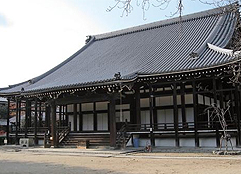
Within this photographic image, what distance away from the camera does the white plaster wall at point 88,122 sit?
23.1 metres

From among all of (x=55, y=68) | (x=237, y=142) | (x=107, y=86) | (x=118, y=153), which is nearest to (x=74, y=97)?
(x=107, y=86)

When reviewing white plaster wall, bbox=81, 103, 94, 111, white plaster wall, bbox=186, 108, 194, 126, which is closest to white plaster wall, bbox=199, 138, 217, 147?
white plaster wall, bbox=186, 108, 194, 126

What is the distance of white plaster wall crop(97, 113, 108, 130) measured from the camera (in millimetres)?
22609

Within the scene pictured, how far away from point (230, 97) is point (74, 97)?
10686mm

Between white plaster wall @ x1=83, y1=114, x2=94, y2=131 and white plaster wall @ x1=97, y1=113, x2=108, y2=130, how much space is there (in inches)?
22.0

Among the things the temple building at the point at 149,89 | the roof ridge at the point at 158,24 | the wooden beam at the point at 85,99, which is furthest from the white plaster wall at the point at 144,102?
the roof ridge at the point at 158,24

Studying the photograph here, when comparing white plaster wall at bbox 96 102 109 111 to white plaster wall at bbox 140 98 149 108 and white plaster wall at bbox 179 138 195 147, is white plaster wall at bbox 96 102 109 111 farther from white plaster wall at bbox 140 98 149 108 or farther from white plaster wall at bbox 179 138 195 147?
white plaster wall at bbox 179 138 195 147

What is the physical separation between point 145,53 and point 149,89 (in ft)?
16.0

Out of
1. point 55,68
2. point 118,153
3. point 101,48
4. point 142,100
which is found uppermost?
point 101,48

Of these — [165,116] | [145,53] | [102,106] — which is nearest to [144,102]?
[165,116]

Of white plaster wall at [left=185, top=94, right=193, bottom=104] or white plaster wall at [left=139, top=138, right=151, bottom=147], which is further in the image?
white plaster wall at [left=185, top=94, right=193, bottom=104]

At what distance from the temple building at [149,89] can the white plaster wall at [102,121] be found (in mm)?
77

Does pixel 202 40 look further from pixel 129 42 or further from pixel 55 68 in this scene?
pixel 55 68

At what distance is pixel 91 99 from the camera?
1873 centimetres
